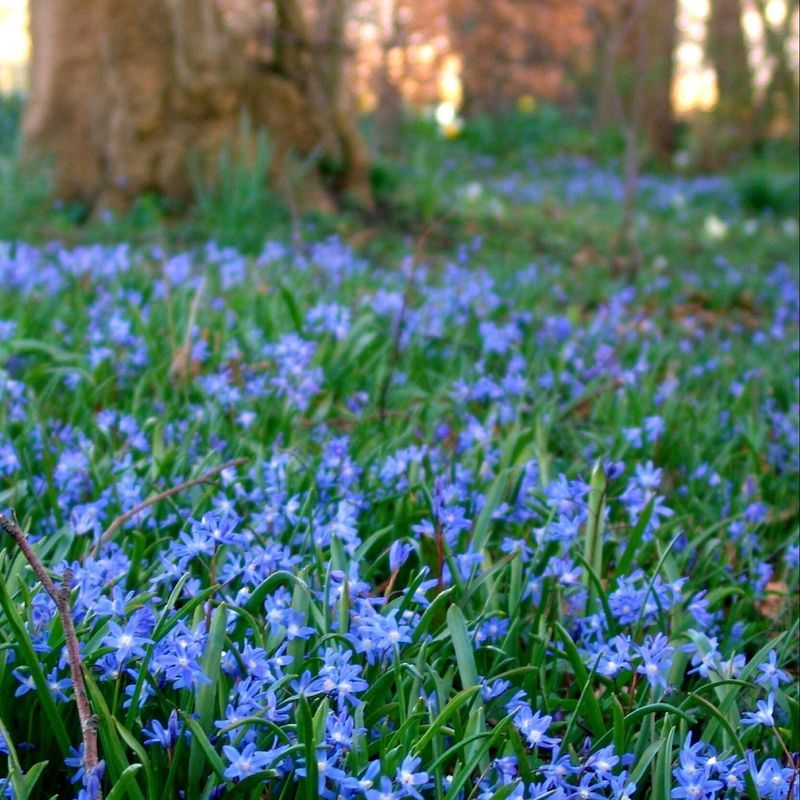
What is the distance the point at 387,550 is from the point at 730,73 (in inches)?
484

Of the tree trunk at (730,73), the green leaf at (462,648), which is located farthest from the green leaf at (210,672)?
the tree trunk at (730,73)

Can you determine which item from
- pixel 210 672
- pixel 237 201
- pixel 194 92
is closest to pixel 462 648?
pixel 210 672

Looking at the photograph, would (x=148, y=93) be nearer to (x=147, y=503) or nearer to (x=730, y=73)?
(x=147, y=503)

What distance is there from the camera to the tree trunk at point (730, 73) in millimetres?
12617

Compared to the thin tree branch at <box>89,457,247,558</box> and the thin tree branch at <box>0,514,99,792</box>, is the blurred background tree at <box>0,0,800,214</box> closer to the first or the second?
the thin tree branch at <box>89,457,247,558</box>

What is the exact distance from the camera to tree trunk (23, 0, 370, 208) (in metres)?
5.80

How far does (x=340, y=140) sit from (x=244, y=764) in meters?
5.76

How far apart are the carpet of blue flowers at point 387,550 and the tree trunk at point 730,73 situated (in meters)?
9.81

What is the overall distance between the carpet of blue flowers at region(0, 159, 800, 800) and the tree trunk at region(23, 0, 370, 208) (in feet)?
7.39

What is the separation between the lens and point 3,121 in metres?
9.45

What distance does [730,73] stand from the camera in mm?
12547

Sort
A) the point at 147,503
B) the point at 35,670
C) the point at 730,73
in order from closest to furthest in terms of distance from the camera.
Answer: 1. the point at 35,670
2. the point at 147,503
3. the point at 730,73

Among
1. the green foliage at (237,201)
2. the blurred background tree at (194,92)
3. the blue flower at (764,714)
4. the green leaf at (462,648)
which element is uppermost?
the blurred background tree at (194,92)

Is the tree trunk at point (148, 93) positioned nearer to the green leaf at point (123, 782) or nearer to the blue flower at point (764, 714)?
the blue flower at point (764, 714)
